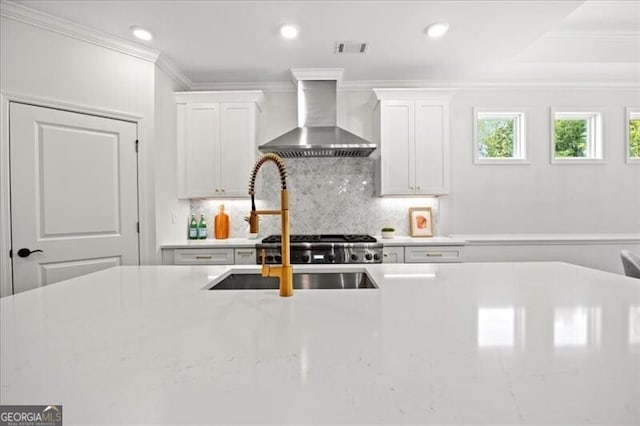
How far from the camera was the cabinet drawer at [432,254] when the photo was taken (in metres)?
3.21

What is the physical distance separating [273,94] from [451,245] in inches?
102

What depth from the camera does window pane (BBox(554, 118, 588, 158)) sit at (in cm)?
391

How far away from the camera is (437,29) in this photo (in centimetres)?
262

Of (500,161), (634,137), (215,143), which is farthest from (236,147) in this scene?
(634,137)

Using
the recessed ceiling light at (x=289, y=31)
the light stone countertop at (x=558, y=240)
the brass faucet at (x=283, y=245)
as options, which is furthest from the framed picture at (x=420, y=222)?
the brass faucet at (x=283, y=245)

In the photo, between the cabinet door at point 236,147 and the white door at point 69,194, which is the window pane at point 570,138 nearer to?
the cabinet door at point 236,147

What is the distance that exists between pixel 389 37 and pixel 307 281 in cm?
227

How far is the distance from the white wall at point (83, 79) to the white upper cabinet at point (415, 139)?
231 centimetres

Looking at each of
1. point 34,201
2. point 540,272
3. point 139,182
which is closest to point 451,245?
point 540,272

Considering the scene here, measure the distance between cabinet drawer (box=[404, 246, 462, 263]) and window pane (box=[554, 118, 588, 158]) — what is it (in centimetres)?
201

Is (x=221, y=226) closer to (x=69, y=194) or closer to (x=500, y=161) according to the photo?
(x=69, y=194)

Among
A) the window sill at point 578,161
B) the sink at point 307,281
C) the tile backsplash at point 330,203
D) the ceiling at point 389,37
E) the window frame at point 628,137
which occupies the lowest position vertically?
the sink at point 307,281

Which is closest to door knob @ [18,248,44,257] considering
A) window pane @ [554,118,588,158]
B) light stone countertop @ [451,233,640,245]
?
light stone countertop @ [451,233,640,245]

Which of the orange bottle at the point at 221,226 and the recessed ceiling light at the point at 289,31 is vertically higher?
the recessed ceiling light at the point at 289,31
